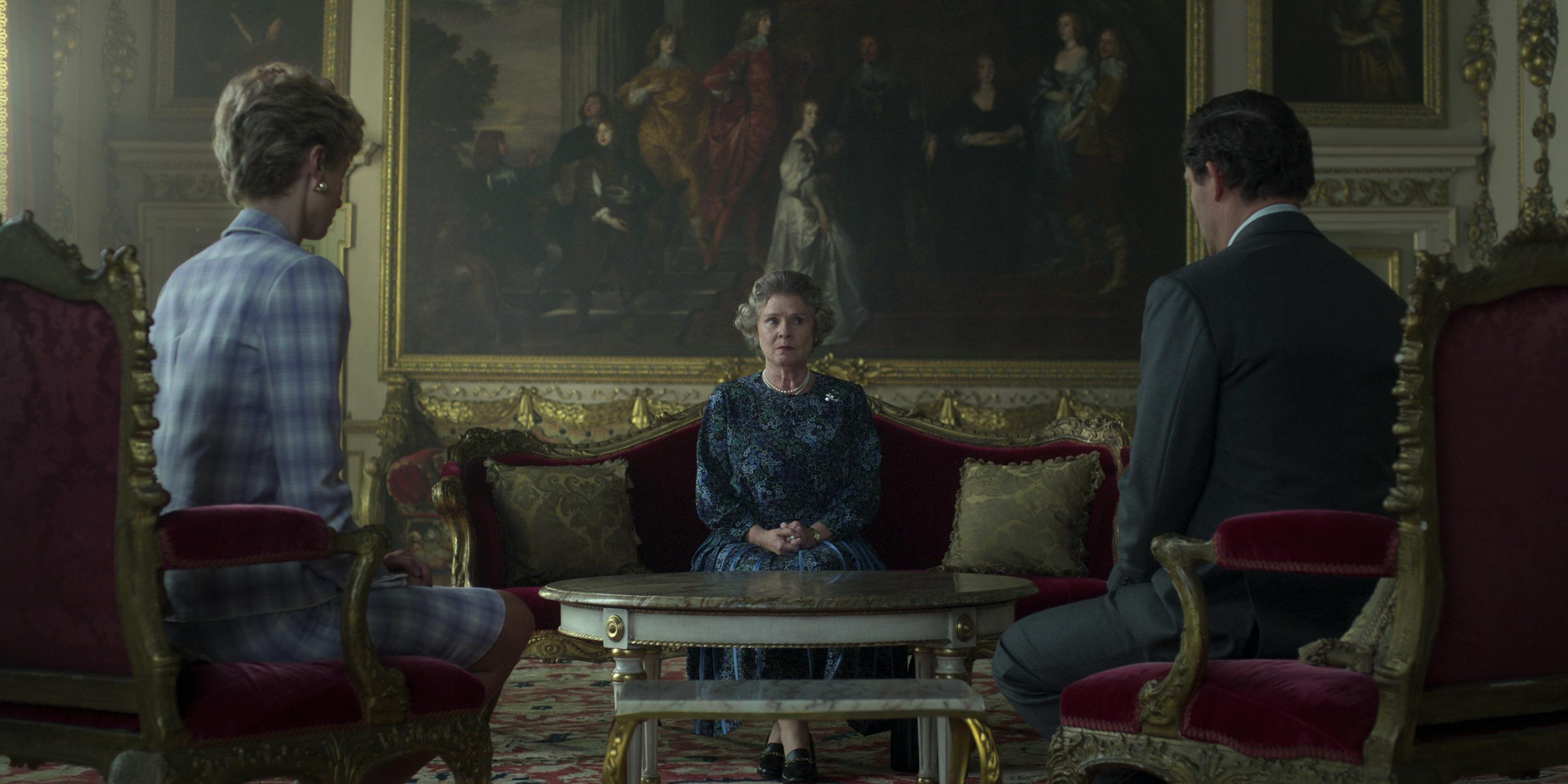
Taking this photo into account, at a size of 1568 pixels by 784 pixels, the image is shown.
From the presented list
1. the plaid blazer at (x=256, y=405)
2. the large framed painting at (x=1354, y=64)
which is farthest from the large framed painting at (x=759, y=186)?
the plaid blazer at (x=256, y=405)

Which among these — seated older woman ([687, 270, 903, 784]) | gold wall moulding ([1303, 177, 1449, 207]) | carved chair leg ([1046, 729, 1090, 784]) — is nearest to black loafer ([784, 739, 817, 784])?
seated older woman ([687, 270, 903, 784])

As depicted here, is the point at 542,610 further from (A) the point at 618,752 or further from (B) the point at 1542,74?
(B) the point at 1542,74

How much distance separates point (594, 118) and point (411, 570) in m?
5.81

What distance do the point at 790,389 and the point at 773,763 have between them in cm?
135

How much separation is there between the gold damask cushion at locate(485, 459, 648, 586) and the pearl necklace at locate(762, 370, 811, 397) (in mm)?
796

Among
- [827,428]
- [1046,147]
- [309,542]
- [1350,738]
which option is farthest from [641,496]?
[1046,147]

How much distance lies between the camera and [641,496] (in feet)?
16.5

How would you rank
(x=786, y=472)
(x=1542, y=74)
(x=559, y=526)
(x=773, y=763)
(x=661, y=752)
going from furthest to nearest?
(x=1542, y=74)
(x=559, y=526)
(x=786, y=472)
(x=661, y=752)
(x=773, y=763)

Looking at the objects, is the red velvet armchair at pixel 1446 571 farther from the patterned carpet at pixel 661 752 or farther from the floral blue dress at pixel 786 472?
the floral blue dress at pixel 786 472

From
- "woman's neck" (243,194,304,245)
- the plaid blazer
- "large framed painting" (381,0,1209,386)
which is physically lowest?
the plaid blazer

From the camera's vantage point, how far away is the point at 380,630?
2268 millimetres

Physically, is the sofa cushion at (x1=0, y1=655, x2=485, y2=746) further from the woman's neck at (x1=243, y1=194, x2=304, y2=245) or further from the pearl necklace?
the pearl necklace

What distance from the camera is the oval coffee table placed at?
2676 mm

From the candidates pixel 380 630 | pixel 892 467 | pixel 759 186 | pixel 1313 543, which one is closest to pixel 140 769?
pixel 380 630
